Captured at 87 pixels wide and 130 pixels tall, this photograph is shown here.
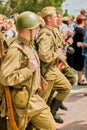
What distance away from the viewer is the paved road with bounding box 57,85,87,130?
23.0 ft

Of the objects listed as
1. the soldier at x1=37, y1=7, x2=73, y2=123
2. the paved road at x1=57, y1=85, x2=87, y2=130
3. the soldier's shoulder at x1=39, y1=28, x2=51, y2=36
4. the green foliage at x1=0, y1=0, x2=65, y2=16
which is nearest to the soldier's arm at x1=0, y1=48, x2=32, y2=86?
the soldier at x1=37, y1=7, x2=73, y2=123

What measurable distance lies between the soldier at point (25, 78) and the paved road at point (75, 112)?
6.81ft

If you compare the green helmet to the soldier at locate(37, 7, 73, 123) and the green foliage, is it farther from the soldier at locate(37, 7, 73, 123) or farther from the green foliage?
the green foliage

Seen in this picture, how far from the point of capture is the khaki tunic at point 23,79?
4.66 m

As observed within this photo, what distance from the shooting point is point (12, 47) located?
4715mm

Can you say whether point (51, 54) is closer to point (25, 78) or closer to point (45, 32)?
point (45, 32)

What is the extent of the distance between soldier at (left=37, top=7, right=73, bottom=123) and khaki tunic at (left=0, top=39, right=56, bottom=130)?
132 centimetres

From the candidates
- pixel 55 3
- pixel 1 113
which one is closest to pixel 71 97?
pixel 1 113

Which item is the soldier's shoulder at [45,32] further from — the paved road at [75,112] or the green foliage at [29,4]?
the green foliage at [29,4]

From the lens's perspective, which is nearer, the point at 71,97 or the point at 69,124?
the point at 69,124

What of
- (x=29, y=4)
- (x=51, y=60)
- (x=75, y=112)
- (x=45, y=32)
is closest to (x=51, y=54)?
(x=51, y=60)

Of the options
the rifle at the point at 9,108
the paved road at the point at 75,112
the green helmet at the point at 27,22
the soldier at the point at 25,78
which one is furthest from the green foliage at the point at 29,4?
the rifle at the point at 9,108

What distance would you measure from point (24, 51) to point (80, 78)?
623 cm

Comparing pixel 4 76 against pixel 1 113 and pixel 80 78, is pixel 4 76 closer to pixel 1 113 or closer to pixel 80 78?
pixel 1 113
